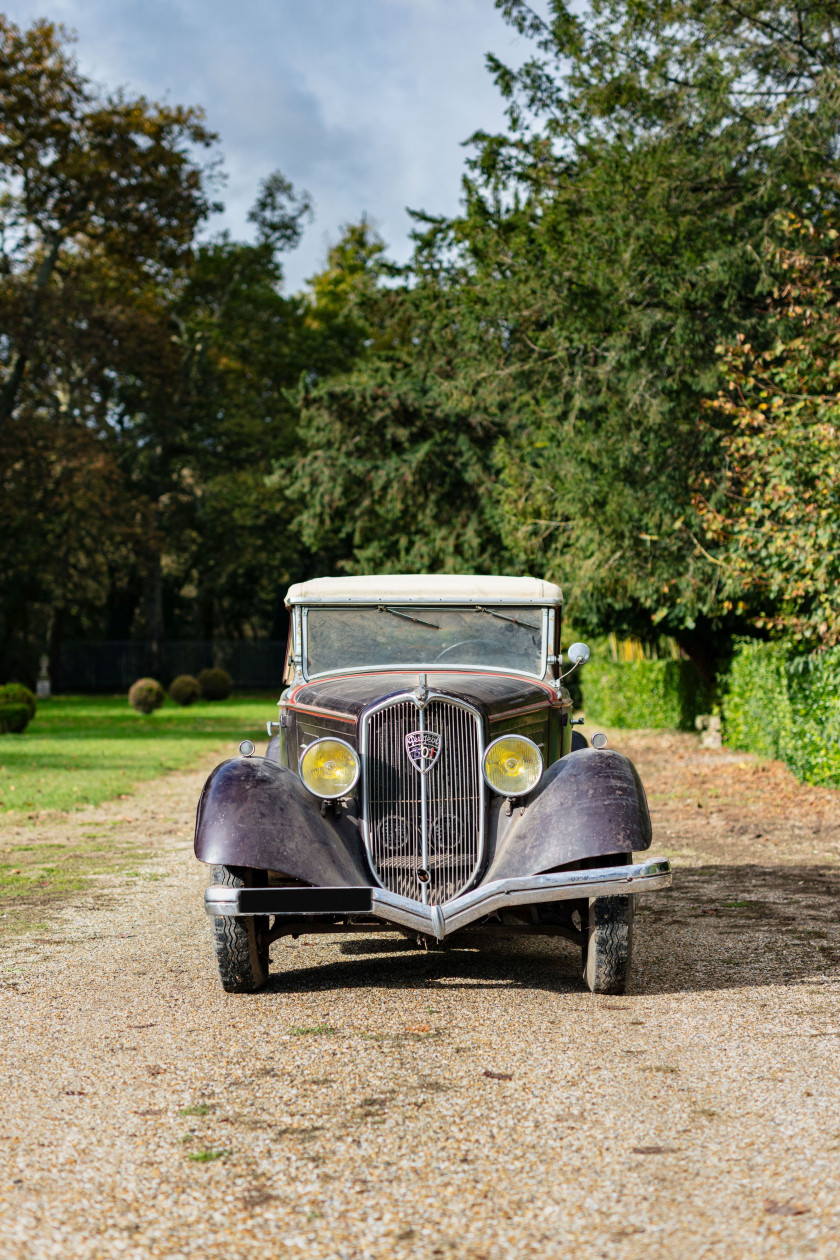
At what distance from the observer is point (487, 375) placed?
63.5 feet

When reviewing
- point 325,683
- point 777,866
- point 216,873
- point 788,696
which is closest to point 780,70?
point 788,696

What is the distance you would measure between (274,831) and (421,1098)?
167cm

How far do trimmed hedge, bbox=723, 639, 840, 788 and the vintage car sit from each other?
727 centimetres

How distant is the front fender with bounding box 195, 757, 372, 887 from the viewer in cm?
533

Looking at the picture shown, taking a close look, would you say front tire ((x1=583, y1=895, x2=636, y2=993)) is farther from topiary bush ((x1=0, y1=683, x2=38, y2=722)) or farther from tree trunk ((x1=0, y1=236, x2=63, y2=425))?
tree trunk ((x1=0, y1=236, x2=63, y2=425))

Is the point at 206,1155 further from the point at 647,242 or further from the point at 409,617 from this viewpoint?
the point at 647,242

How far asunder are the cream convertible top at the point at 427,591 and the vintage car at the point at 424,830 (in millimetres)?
809

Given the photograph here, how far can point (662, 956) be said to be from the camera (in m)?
6.27

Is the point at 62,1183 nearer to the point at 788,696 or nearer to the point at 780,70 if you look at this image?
the point at 788,696

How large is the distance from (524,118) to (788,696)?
35.1ft

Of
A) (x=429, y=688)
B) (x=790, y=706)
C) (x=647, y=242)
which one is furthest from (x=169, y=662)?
(x=429, y=688)

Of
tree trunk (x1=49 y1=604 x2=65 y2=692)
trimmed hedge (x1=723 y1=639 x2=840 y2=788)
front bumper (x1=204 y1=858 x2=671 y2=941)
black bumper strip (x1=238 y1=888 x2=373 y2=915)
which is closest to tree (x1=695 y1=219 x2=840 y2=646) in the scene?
trimmed hedge (x1=723 y1=639 x2=840 y2=788)

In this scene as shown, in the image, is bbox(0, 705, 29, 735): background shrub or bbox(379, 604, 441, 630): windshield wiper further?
bbox(0, 705, 29, 735): background shrub

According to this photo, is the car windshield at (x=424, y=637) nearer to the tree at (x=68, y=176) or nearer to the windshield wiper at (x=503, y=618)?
the windshield wiper at (x=503, y=618)
